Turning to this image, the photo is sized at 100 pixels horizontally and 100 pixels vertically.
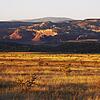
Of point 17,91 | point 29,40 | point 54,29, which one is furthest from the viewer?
point 54,29

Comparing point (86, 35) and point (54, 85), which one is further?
point (86, 35)

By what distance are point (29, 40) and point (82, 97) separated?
147 m

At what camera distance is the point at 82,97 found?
1555cm

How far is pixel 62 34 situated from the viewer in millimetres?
163875

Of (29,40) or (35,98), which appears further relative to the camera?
(29,40)

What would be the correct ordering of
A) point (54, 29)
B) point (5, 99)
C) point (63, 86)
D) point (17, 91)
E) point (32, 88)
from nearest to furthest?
point (5, 99) < point (17, 91) < point (32, 88) < point (63, 86) < point (54, 29)

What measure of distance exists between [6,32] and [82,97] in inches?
6423

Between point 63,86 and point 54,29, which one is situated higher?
point 63,86

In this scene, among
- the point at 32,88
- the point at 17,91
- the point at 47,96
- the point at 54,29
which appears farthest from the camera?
the point at 54,29

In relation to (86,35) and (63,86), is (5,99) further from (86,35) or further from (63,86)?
(86,35)

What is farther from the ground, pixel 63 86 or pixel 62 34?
pixel 63 86

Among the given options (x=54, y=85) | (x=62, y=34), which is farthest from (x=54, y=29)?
Result: (x=54, y=85)

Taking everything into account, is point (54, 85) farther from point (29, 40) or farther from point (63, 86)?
point (29, 40)

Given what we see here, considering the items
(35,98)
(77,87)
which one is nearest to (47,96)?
(35,98)
